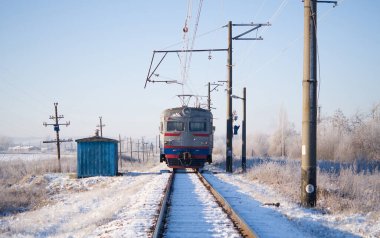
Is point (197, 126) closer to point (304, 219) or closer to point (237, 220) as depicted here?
point (304, 219)

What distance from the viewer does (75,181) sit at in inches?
820

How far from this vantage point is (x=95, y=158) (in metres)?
21.7

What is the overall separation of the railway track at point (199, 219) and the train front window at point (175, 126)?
9.39m

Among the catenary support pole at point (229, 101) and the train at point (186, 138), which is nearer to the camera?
the train at point (186, 138)

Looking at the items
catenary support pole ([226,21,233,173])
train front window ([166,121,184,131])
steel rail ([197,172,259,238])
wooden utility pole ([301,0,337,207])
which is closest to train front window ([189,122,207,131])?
train front window ([166,121,184,131])

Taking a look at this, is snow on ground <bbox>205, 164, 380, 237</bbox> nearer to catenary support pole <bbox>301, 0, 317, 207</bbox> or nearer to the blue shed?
catenary support pole <bbox>301, 0, 317, 207</bbox>

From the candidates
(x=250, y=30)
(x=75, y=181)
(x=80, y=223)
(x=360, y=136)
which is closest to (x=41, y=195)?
(x=75, y=181)

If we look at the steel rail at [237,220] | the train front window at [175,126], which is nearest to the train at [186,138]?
the train front window at [175,126]

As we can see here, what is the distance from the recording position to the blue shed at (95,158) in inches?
851

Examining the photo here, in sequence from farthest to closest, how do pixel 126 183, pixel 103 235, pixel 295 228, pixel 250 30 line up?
pixel 250 30
pixel 126 183
pixel 295 228
pixel 103 235

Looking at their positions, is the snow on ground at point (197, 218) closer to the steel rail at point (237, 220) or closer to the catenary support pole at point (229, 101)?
the steel rail at point (237, 220)

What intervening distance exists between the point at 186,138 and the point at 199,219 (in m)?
12.8

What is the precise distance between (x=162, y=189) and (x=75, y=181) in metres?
9.22

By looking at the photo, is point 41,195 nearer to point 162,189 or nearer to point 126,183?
point 126,183
